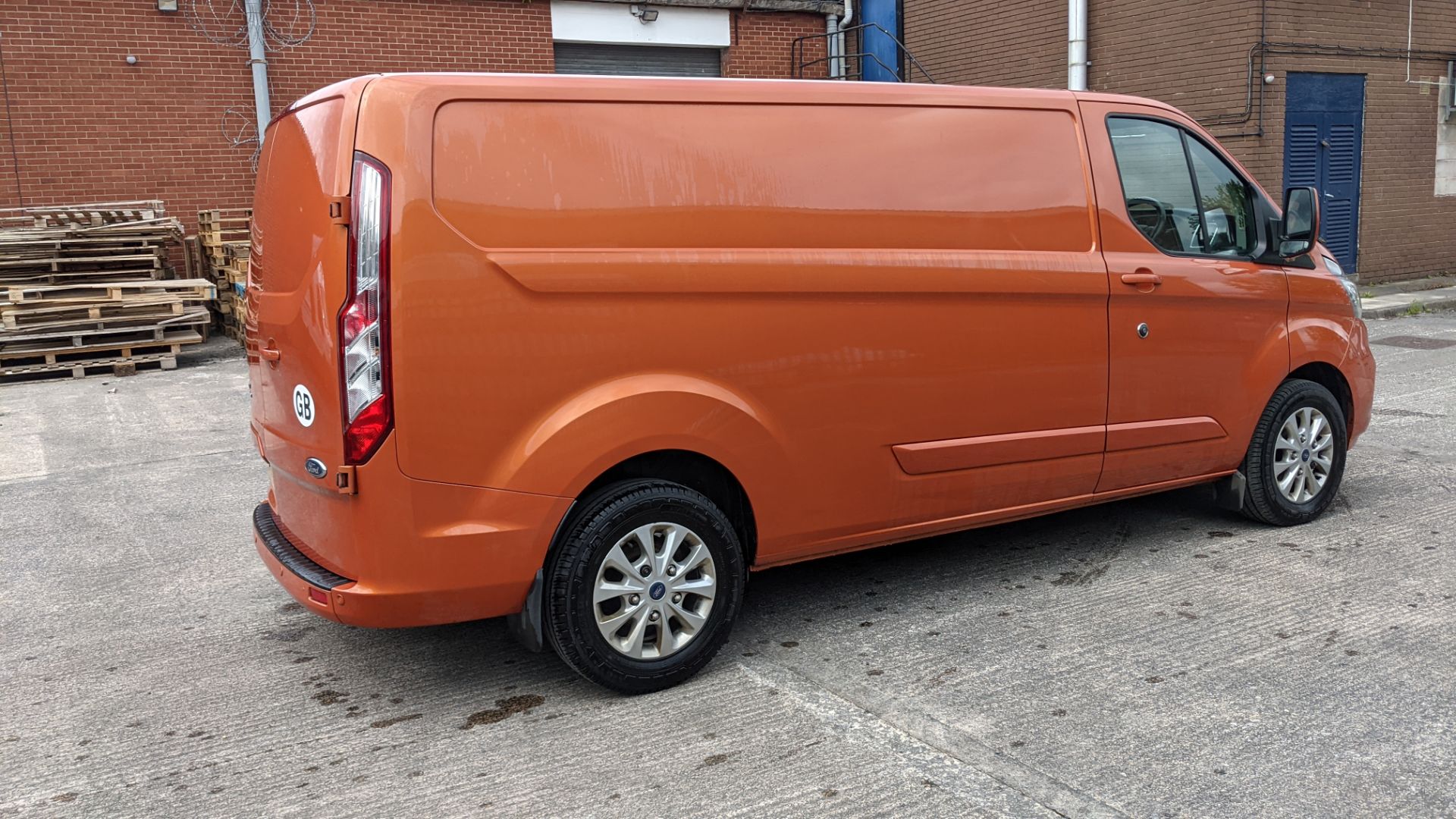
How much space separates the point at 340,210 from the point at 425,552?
40.3 inches

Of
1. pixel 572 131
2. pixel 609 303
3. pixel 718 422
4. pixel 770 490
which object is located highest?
pixel 572 131

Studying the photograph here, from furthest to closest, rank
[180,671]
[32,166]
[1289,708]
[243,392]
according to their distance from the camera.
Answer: [32,166]
[243,392]
[180,671]
[1289,708]

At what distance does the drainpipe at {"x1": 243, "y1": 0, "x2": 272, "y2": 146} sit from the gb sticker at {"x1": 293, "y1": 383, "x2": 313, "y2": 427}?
11807 millimetres

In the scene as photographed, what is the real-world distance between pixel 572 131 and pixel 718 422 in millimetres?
1035

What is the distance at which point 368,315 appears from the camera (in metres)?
3.45

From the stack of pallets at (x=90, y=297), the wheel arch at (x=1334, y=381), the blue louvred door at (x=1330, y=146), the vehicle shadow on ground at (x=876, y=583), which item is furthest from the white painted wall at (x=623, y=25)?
the wheel arch at (x=1334, y=381)

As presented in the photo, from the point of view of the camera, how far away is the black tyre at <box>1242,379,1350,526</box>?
5.54 m

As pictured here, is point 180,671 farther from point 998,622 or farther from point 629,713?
point 998,622

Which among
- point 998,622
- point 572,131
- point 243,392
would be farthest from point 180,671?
point 243,392

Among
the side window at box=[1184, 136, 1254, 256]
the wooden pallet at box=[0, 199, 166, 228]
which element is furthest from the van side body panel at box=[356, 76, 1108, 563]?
the wooden pallet at box=[0, 199, 166, 228]

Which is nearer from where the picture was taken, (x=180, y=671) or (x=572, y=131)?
(x=572, y=131)

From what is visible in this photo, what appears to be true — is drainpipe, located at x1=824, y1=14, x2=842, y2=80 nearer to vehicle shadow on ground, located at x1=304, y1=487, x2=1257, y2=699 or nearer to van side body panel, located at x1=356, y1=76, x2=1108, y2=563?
vehicle shadow on ground, located at x1=304, y1=487, x2=1257, y2=699

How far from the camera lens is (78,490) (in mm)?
7047

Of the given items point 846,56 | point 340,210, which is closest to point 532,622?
point 340,210
